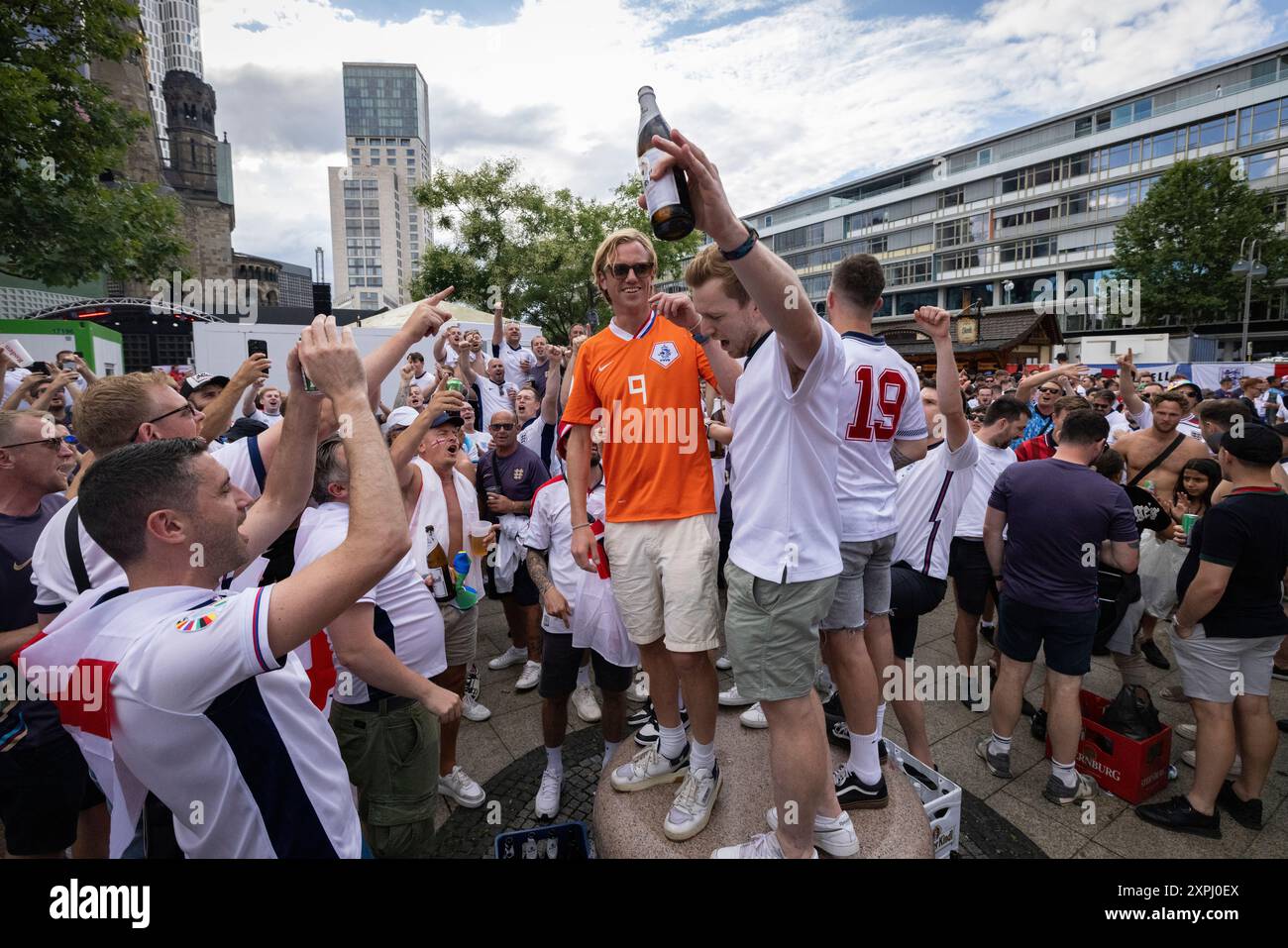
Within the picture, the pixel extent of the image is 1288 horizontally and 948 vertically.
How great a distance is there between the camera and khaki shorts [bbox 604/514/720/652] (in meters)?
2.82

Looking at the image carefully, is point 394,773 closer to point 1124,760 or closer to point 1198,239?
point 1124,760

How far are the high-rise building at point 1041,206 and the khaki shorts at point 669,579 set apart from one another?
3522 centimetres

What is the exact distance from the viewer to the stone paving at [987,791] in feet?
11.3

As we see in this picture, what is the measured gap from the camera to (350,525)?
154 centimetres

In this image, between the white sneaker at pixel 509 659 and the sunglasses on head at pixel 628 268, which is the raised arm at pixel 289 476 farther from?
the white sneaker at pixel 509 659

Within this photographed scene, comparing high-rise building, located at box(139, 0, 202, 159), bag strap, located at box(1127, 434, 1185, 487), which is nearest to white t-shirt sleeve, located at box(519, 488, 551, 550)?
bag strap, located at box(1127, 434, 1185, 487)

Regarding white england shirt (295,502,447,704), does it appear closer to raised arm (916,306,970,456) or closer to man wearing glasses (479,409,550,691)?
man wearing glasses (479,409,550,691)

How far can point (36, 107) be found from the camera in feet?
33.5

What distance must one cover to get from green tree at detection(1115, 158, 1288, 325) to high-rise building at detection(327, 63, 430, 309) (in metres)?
113

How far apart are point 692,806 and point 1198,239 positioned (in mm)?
51448

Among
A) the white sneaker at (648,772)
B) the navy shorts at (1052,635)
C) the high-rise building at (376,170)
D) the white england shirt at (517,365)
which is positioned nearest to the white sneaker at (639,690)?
the white sneaker at (648,772)

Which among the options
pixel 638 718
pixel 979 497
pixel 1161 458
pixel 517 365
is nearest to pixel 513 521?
pixel 638 718

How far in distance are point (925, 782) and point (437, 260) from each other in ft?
103

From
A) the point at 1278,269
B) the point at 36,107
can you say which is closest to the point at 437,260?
the point at 36,107
